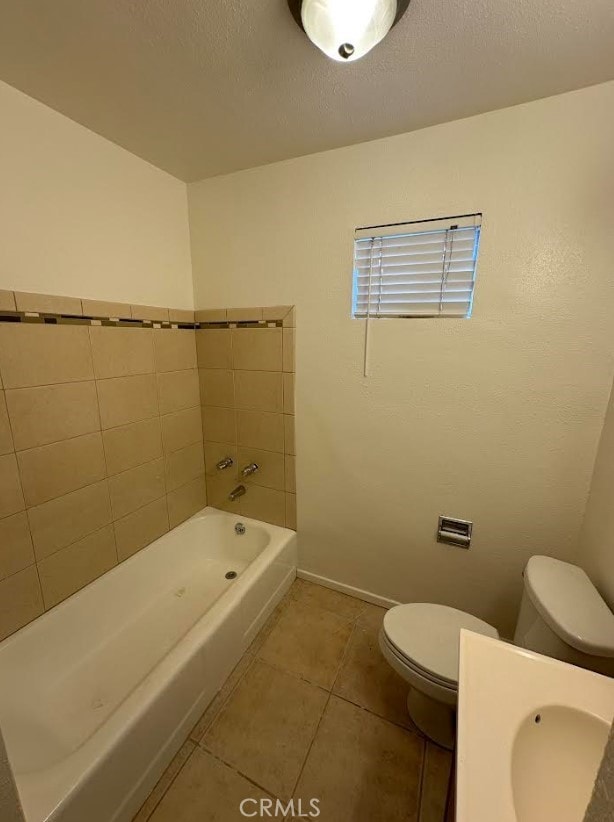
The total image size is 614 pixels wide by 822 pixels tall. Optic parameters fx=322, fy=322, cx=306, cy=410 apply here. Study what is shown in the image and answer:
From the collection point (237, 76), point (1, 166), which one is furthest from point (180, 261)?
point (237, 76)

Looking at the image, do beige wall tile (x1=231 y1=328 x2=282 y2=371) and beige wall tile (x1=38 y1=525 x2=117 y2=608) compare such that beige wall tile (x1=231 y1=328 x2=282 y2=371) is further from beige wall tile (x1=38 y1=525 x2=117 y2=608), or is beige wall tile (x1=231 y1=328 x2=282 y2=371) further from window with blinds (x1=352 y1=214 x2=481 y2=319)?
beige wall tile (x1=38 y1=525 x2=117 y2=608)

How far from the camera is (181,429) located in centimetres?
197

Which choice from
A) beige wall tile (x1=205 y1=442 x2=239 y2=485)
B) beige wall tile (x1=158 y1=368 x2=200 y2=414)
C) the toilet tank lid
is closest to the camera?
the toilet tank lid

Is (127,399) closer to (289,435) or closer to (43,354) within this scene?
(43,354)

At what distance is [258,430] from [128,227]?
1229mm

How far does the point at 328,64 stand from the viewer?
3.36ft

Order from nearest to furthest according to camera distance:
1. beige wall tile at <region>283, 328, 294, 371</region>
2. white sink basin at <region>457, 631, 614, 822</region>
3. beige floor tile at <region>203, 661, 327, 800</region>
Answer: white sink basin at <region>457, 631, 614, 822</region>
beige floor tile at <region>203, 661, 327, 800</region>
beige wall tile at <region>283, 328, 294, 371</region>

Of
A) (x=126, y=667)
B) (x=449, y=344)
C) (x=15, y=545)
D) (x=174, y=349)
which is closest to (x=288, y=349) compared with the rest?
(x=174, y=349)

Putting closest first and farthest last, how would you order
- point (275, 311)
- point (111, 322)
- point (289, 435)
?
point (111, 322) → point (275, 311) → point (289, 435)

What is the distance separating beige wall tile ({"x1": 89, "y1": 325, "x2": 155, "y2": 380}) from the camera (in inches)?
58.5

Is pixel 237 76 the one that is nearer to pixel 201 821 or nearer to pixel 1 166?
pixel 1 166

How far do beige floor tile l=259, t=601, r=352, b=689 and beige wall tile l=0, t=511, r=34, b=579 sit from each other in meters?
1.13

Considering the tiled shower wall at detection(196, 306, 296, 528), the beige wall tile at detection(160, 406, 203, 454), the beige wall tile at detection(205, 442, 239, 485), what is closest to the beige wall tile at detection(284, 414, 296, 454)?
the tiled shower wall at detection(196, 306, 296, 528)

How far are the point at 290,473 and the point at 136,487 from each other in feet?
2.73
